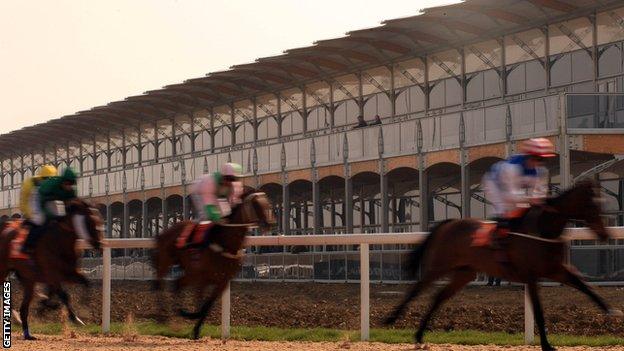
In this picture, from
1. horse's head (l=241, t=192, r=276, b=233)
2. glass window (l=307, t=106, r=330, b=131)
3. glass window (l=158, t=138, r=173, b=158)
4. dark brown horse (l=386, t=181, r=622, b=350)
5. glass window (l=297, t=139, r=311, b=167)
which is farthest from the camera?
glass window (l=158, t=138, r=173, b=158)

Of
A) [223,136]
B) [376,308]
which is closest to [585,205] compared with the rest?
[376,308]

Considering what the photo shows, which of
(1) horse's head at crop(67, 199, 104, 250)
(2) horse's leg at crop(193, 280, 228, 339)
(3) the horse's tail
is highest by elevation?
(1) horse's head at crop(67, 199, 104, 250)

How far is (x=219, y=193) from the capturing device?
35.8 feet

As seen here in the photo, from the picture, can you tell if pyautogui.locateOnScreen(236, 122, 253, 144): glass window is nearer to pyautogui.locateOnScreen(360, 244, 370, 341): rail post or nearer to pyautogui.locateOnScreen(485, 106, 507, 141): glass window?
pyautogui.locateOnScreen(485, 106, 507, 141): glass window

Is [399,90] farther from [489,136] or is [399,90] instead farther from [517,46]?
[489,136]

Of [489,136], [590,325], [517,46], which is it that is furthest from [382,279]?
[590,325]

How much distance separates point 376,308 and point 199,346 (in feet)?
16.5

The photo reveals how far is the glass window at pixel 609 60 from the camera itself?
2497 cm

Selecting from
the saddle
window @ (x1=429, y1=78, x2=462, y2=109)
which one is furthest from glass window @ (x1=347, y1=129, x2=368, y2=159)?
the saddle

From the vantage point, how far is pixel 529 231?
28.6 ft

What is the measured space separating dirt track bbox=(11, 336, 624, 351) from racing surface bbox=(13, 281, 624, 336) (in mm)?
426

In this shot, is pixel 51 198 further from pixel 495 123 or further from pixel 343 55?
pixel 343 55

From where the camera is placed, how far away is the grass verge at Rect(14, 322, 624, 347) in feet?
34.9

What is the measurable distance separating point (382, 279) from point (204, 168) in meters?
13.9
